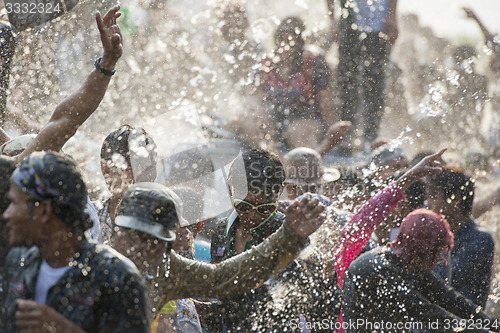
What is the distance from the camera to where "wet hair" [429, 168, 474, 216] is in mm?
3934

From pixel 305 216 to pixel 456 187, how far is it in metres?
1.97

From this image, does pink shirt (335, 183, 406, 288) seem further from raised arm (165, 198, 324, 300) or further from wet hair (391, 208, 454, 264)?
raised arm (165, 198, 324, 300)

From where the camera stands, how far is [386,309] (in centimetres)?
321

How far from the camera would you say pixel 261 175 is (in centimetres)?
294

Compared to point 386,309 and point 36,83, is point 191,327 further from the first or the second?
point 36,83

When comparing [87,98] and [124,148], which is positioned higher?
[124,148]

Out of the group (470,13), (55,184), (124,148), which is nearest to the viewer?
(55,184)

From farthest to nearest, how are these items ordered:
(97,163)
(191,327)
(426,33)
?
1. (426,33)
2. (97,163)
3. (191,327)

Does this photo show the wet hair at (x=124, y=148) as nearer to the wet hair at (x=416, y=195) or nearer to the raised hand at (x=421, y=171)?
the raised hand at (x=421, y=171)

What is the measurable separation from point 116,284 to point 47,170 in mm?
390

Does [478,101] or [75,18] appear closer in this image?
[75,18]

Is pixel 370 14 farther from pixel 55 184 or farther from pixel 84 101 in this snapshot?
pixel 55 184

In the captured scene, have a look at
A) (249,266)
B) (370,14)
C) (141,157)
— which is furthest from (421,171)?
(370,14)

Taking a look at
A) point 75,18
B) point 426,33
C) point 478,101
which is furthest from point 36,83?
point 426,33
